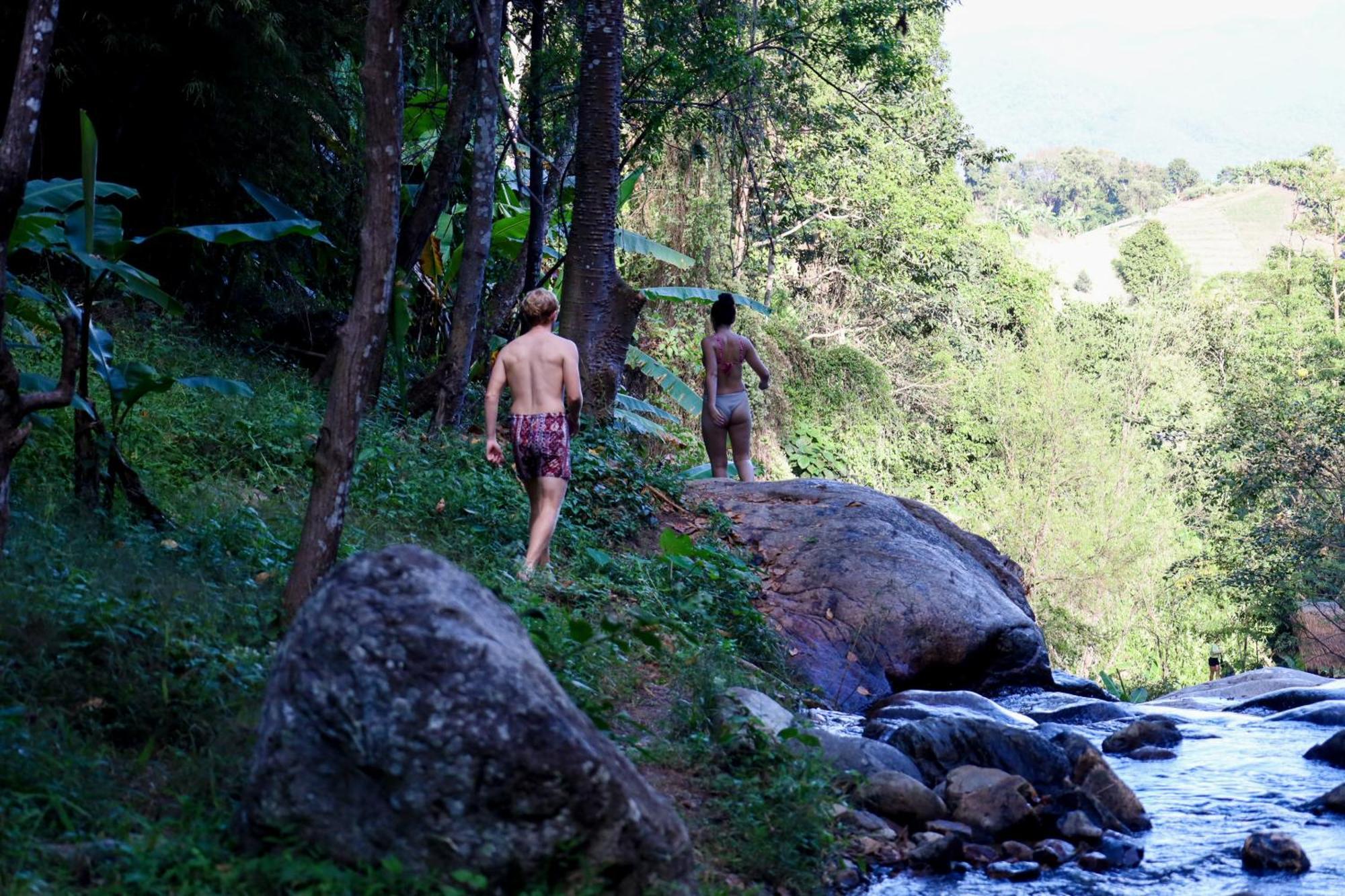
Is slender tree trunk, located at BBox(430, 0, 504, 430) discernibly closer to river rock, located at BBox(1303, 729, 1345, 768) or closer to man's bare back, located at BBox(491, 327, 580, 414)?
man's bare back, located at BBox(491, 327, 580, 414)

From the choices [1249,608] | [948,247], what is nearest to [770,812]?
[1249,608]

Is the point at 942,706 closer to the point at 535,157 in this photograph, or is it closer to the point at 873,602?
the point at 873,602

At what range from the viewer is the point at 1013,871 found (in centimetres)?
648

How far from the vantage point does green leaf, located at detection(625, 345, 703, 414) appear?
2016cm

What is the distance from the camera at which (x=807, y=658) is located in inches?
404

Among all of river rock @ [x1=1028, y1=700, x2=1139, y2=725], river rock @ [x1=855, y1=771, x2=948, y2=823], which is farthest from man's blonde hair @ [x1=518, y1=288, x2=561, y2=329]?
river rock @ [x1=1028, y1=700, x2=1139, y2=725]

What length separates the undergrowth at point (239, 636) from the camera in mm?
4211

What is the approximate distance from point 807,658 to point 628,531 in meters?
1.92

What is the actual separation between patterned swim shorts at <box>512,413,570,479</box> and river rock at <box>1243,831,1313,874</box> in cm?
458

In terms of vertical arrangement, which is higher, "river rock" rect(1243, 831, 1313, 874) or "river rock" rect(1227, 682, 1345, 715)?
"river rock" rect(1243, 831, 1313, 874)

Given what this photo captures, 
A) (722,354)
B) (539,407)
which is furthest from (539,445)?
(722,354)

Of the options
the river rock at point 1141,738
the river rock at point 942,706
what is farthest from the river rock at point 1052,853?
the river rock at point 1141,738

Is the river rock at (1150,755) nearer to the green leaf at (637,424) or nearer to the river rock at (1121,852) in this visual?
the river rock at (1121,852)

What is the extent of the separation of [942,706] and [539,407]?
398 centimetres
